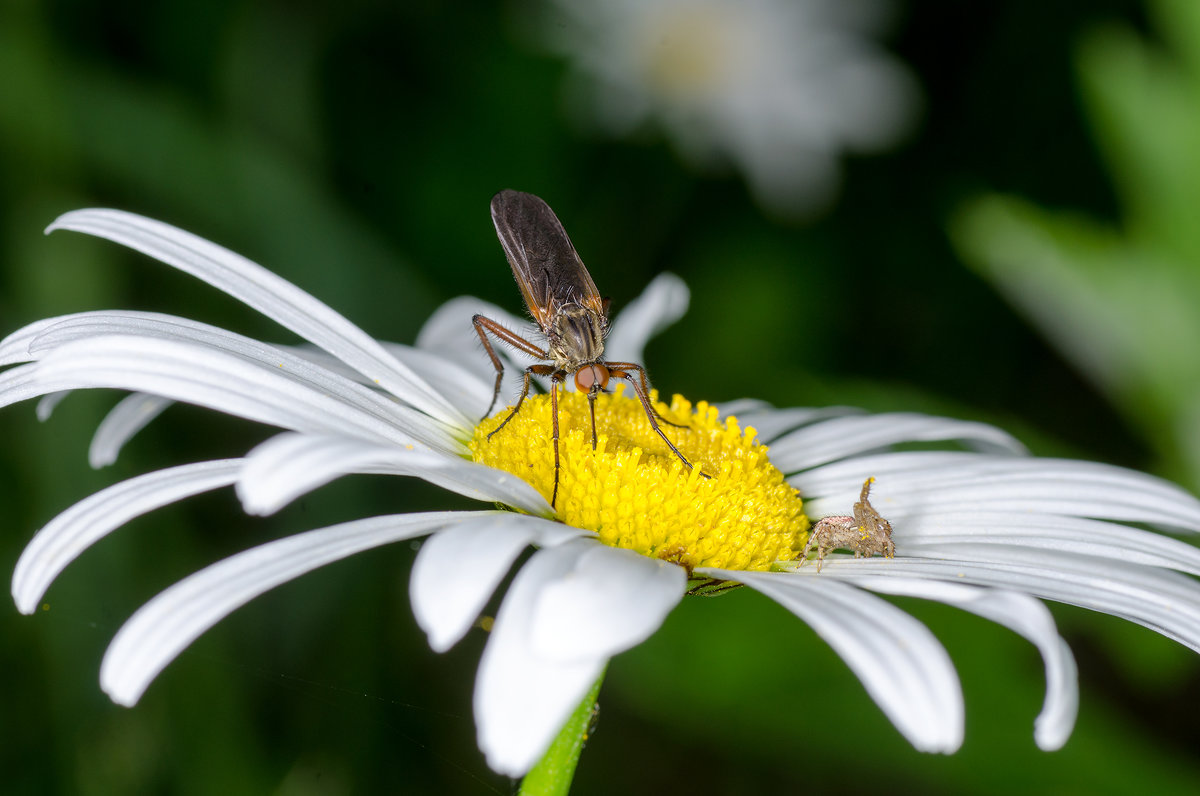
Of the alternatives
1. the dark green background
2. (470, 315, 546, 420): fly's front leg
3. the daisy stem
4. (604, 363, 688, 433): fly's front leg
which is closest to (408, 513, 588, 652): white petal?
the daisy stem

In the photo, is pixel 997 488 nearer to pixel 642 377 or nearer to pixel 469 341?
pixel 642 377

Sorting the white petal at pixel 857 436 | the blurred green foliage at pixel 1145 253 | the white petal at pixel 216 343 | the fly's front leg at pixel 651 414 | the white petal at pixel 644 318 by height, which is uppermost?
the blurred green foliage at pixel 1145 253

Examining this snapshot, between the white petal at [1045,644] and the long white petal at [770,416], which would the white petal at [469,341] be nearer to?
the long white petal at [770,416]

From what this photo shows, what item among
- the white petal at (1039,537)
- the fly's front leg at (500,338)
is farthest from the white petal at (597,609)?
the fly's front leg at (500,338)

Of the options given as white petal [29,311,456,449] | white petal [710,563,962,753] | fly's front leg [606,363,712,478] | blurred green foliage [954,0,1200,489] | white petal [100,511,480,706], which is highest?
blurred green foliage [954,0,1200,489]

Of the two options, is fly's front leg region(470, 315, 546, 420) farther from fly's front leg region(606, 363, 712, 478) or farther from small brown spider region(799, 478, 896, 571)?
small brown spider region(799, 478, 896, 571)

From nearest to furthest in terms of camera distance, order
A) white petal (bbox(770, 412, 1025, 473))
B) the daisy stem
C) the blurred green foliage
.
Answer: the daisy stem < white petal (bbox(770, 412, 1025, 473)) < the blurred green foliage

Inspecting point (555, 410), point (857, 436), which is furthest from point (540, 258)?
point (857, 436)
